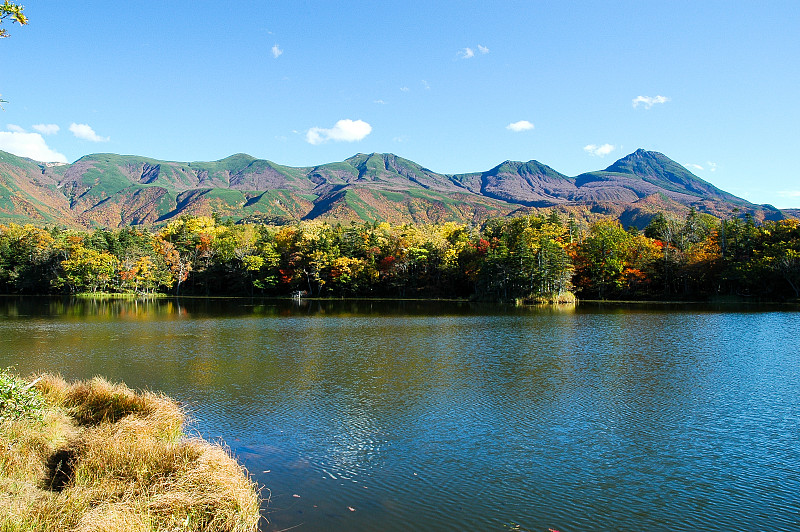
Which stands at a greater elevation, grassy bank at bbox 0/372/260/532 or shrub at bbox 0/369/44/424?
shrub at bbox 0/369/44/424

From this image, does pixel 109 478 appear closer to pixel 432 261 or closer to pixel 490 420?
pixel 490 420

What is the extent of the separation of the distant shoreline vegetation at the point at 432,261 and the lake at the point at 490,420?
3514 cm

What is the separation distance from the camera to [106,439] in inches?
370

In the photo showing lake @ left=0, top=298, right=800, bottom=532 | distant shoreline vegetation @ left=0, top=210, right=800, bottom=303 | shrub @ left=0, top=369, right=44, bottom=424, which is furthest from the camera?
distant shoreline vegetation @ left=0, top=210, right=800, bottom=303

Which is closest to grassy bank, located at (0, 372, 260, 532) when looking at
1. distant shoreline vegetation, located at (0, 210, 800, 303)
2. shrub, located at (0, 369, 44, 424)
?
shrub, located at (0, 369, 44, 424)

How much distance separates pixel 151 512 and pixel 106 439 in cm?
279

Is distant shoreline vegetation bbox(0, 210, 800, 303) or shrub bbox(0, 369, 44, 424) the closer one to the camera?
shrub bbox(0, 369, 44, 424)

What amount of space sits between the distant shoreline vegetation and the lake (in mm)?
35136

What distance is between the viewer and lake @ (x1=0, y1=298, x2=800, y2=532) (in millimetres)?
9164

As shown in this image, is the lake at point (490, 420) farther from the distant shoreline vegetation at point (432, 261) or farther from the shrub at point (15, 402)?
the distant shoreline vegetation at point (432, 261)

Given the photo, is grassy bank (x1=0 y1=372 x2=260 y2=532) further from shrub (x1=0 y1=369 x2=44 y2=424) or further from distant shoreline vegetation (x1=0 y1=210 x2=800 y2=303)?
distant shoreline vegetation (x1=0 y1=210 x2=800 y2=303)

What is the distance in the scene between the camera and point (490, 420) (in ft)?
47.1

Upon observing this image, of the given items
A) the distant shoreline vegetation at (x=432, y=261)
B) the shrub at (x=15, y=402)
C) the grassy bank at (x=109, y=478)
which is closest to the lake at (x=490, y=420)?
the grassy bank at (x=109, y=478)

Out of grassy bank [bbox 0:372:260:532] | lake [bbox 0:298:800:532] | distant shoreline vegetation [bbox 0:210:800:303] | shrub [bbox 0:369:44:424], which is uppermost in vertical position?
distant shoreline vegetation [bbox 0:210:800:303]
